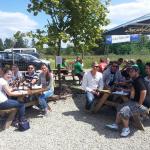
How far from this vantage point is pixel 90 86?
8.73m

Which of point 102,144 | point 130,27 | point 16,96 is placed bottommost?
point 102,144

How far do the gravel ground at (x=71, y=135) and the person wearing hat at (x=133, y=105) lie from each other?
199 millimetres

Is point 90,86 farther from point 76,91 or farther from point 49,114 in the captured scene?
point 76,91

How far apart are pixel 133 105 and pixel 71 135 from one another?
54.8 inches

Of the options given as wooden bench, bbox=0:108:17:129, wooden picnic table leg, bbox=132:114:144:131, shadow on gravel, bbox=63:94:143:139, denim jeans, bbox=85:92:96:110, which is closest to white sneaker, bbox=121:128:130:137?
shadow on gravel, bbox=63:94:143:139

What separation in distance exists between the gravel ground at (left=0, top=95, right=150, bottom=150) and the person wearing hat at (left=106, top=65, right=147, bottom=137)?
20 cm

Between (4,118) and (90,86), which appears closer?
(4,118)

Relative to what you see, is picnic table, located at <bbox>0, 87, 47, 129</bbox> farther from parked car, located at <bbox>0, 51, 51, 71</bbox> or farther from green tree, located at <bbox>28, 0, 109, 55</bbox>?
parked car, located at <bbox>0, 51, 51, 71</bbox>

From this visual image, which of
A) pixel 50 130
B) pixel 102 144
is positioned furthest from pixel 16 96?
pixel 102 144

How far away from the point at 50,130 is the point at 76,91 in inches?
174

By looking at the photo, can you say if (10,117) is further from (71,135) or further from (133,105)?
(133,105)

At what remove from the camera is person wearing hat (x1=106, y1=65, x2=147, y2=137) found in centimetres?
674

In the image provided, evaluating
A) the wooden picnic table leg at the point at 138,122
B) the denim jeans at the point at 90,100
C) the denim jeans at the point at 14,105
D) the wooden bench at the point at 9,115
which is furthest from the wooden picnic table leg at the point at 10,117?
the wooden picnic table leg at the point at 138,122

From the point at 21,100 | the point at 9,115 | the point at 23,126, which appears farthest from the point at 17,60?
the point at 23,126
